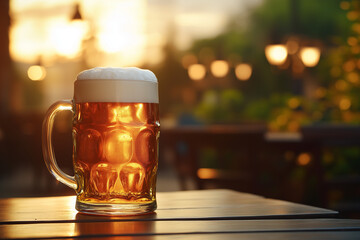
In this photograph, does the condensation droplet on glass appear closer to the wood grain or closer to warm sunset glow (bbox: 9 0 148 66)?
the wood grain

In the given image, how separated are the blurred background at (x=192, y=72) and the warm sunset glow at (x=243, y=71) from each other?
20mm

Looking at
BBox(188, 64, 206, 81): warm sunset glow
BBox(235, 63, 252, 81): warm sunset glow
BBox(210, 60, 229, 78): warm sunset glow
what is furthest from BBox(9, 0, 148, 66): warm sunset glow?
BBox(210, 60, 229, 78): warm sunset glow

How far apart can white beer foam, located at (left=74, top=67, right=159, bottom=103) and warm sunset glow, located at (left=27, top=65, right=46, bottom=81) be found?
33.2ft

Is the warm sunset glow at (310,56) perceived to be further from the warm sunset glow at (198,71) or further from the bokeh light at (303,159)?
the warm sunset glow at (198,71)

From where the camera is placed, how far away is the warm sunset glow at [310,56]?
5.97 metres

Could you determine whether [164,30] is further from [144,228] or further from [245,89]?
[144,228]

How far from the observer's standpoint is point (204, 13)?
11016 mm

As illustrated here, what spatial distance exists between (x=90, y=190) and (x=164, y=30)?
33.0ft

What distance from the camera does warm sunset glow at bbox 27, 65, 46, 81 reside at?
10692 mm

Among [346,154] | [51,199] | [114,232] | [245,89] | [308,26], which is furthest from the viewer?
[308,26]

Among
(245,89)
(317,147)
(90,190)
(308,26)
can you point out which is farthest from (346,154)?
(308,26)

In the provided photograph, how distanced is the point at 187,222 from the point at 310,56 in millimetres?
5517

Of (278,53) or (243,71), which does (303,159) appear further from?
(243,71)

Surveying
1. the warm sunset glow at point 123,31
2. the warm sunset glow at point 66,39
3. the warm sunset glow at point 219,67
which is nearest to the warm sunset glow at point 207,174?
the warm sunset glow at point 219,67
